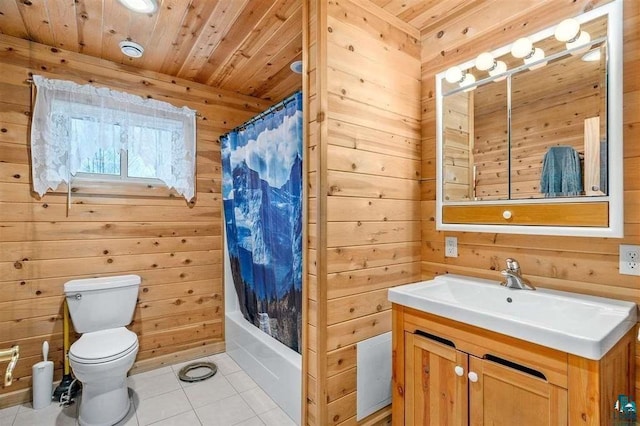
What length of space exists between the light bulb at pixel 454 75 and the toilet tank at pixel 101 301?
2523 millimetres

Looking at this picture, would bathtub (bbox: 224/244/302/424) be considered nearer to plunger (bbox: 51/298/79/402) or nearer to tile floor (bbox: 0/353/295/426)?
tile floor (bbox: 0/353/295/426)

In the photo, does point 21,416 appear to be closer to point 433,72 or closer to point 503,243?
point 503,243

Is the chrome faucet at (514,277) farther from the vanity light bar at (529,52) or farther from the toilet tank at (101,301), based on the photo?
the toilet tank at (101,301)

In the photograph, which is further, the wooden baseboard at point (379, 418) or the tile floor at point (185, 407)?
the tile floor at point (185, 407)

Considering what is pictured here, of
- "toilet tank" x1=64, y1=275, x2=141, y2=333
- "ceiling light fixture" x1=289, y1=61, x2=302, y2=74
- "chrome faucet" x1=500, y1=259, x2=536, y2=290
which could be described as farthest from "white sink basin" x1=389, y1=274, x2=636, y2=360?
"toilet tank" x1=64, y1=275, x2=141, y2=333

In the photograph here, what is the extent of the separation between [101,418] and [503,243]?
2498 millimetres

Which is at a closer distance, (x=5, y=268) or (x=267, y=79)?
(x=5, y=268)

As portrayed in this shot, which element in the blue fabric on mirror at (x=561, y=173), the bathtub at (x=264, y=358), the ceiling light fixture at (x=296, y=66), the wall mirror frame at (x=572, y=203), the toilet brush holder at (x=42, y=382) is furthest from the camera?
the ceiling light fixture at (x=296, y=66)

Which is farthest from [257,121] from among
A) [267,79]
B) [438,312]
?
[438,312]

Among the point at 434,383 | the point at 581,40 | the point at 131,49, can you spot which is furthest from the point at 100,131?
the point at 581,40

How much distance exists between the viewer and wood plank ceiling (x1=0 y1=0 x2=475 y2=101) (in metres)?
1.76

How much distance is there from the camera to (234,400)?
82.0 inches

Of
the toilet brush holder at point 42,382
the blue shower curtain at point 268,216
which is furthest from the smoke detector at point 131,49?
the toilet brush holder at point 42,382

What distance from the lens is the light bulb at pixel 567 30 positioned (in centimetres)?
133
